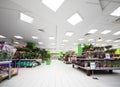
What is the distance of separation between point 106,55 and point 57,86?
13.1 ft

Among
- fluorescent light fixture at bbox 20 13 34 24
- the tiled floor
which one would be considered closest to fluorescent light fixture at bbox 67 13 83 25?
fluorescent light fixture at bbox 20 13 34 24

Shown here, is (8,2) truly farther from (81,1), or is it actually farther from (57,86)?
(57,86)

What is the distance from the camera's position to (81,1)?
5.31m

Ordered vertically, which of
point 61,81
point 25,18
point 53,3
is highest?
point 53,3

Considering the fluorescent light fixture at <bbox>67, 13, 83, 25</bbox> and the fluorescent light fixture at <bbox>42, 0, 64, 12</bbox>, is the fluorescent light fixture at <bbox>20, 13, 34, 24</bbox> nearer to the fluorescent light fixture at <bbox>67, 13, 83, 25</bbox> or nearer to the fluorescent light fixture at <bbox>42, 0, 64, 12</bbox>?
the fluorescent light fixture at <bbox>42, 0, 64, 12</bbox>

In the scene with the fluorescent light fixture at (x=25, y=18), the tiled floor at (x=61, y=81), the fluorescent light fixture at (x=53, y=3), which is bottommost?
the tiled floor at (x=61, y=81)

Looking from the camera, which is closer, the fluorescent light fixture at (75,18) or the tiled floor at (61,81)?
the tiled floor at (61,81)

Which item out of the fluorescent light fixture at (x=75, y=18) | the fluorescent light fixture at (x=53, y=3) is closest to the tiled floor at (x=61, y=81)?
the fluorescent light fixture at (x=53, y=3)

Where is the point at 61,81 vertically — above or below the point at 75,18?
below

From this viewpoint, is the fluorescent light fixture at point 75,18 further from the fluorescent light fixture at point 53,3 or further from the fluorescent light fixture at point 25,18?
the fluorescent light fixture at point 25,18

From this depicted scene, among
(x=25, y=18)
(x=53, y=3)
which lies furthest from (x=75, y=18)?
(x=25, y=18)

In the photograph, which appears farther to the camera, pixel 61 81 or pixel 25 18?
pixel 25 18

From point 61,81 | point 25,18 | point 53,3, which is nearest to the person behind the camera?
point 61,81

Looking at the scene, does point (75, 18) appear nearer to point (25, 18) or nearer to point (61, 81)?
point (25, 18)
